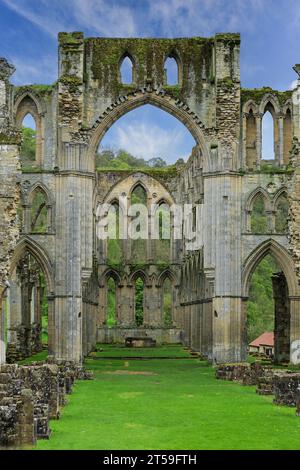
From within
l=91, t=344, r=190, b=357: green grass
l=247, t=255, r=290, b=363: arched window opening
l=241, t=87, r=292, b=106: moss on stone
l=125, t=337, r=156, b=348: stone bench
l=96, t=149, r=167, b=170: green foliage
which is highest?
l=96, t=149, r=167, b=170: green foliage

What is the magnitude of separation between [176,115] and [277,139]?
394 centimetres

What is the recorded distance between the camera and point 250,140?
3425cm

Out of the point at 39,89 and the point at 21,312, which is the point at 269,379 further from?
the point at 21,312

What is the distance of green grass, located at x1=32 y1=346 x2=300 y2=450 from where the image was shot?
1386 cm

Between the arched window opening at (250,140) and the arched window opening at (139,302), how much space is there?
2222 centimetres

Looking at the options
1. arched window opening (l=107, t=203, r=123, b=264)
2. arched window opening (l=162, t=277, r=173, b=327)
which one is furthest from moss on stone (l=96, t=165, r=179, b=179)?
arched window opening (l=162, t=277, r=173, b=327)

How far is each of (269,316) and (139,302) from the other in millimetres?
11601

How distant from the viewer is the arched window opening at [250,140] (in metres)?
34.1

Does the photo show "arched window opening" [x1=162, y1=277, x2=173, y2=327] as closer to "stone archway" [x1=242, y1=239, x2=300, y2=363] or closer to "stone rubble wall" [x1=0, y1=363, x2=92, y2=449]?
"stone archway" [x1=242, y1=239, x2=300, y2=363]

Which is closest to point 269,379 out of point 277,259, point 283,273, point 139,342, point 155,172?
point 277,259

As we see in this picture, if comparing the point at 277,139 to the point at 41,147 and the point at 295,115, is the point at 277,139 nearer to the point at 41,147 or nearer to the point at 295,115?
the point at 295,115

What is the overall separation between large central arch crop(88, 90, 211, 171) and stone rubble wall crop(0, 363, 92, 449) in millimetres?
13870

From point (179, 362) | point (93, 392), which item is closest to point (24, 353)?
point (179, 362)

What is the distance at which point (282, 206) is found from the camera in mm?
70500
